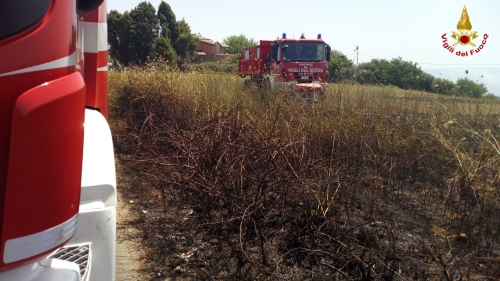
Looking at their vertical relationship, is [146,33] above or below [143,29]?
below

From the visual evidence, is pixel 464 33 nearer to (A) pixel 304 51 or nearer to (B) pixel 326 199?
(B) pixel 326 199

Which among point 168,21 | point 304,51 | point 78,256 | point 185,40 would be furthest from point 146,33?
point 78,256

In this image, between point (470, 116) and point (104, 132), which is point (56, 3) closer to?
point (104, 132)

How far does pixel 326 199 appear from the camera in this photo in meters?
3.64

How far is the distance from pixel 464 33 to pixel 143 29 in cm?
2457

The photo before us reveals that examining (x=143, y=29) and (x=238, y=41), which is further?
(x=238, y=41)

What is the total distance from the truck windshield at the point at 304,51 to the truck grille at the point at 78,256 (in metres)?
12.6

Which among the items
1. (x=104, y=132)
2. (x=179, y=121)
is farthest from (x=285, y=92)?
(x=104, y=132)

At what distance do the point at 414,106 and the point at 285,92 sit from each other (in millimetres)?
2078

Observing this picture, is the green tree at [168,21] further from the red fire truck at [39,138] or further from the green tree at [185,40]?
the red fire truck at [39,138]

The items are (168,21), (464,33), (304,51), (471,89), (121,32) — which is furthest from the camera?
(168,21)

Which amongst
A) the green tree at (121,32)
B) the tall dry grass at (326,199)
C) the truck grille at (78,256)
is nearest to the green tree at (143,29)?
the green tree at (121,32)

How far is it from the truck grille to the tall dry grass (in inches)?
62.5

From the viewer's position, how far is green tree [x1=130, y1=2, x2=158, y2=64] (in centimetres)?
2463
